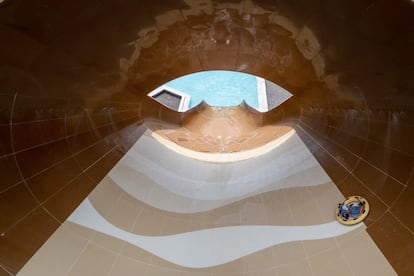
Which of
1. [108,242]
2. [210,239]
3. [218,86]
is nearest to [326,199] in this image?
[210,239]

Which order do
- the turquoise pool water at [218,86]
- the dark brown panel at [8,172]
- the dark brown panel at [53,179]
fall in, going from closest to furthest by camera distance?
the dark brown panel at [8,172], the dark brown panel at [53,179], the turquoise pool water at [218,86]

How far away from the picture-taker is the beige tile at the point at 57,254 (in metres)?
2.29

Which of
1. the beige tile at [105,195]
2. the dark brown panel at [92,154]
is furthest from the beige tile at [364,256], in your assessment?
the dark brown panel at [92,154]

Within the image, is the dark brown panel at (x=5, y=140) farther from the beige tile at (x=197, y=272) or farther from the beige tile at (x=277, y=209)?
the beige tile at (x=277, y=209)

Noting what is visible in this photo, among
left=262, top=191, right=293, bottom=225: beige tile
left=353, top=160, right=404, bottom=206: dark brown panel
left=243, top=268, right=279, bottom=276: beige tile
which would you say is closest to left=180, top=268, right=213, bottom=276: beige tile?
left=243, top=268, right=279, bottom=276: beige tile

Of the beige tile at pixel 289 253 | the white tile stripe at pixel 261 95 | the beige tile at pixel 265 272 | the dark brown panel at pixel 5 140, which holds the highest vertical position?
the white tile stripe at pixel 261 95

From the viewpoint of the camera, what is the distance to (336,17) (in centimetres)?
208

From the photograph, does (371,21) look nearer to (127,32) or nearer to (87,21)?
(127,32)

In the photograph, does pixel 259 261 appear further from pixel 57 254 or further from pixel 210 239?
pixel 57 254

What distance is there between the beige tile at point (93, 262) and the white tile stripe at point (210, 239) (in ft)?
0.55

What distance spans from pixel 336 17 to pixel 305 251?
1882 mm

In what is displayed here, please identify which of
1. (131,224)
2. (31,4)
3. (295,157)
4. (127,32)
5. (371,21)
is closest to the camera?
(31,4)

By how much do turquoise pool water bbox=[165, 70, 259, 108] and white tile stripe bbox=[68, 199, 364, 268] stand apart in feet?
18.3

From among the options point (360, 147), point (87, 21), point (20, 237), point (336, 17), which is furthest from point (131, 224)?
point (336, 17)
